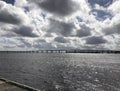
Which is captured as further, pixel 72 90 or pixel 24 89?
pixel 72 90

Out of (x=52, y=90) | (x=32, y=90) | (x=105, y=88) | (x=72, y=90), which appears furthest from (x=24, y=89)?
(x=105, y=88)

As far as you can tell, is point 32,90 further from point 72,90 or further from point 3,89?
point 72,90

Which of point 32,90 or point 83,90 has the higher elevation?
point 32,90

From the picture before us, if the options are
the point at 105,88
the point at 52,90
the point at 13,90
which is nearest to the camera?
the point at 13,90

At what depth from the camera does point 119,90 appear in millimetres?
35750

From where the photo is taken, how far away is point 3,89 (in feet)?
60.0

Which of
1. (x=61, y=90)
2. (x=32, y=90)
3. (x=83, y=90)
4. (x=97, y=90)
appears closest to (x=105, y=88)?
(x=97, y=90)

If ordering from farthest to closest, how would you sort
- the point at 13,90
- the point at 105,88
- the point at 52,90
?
the point at 105,88 < the point at 52,90 < the point at 13,90

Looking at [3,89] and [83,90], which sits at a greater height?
[3,89]

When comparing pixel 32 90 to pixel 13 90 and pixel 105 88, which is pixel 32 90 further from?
pixel 105 88

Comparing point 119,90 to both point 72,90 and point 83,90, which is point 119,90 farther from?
point 72,90

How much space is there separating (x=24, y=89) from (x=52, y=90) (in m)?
16.2

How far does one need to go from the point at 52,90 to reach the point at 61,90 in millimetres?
1986

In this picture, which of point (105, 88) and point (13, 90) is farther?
point (105, 88)
